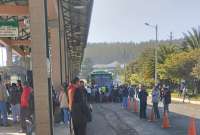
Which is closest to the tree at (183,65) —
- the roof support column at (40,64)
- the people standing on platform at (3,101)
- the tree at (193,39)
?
the tree at (193,39)

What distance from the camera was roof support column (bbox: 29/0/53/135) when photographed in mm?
14914

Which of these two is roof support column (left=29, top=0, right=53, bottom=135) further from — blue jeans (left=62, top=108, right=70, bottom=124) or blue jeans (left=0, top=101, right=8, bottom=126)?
blue jeans (left=0, top=101, right=8, bottom=126)

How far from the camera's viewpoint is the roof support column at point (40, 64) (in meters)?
14.9

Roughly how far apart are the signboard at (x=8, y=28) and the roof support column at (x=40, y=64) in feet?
30.7

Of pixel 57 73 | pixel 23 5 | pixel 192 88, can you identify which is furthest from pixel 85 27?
pixel 192 88

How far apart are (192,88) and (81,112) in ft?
186

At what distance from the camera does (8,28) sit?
24578 mm

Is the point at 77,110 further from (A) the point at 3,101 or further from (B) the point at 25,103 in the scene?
(A) the point at 3,101

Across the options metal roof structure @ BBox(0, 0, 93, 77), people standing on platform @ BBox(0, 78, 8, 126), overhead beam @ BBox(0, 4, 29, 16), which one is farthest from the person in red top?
overhead beam @ BBox(0, 4, 29, 16)

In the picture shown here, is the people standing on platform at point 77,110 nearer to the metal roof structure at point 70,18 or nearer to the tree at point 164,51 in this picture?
the metal roof structure at point 70,18

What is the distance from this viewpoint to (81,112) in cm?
1393

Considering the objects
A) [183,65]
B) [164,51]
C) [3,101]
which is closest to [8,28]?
[3,101]

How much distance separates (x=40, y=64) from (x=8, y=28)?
32.7 ft

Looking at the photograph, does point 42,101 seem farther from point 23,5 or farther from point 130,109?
point 130,109
